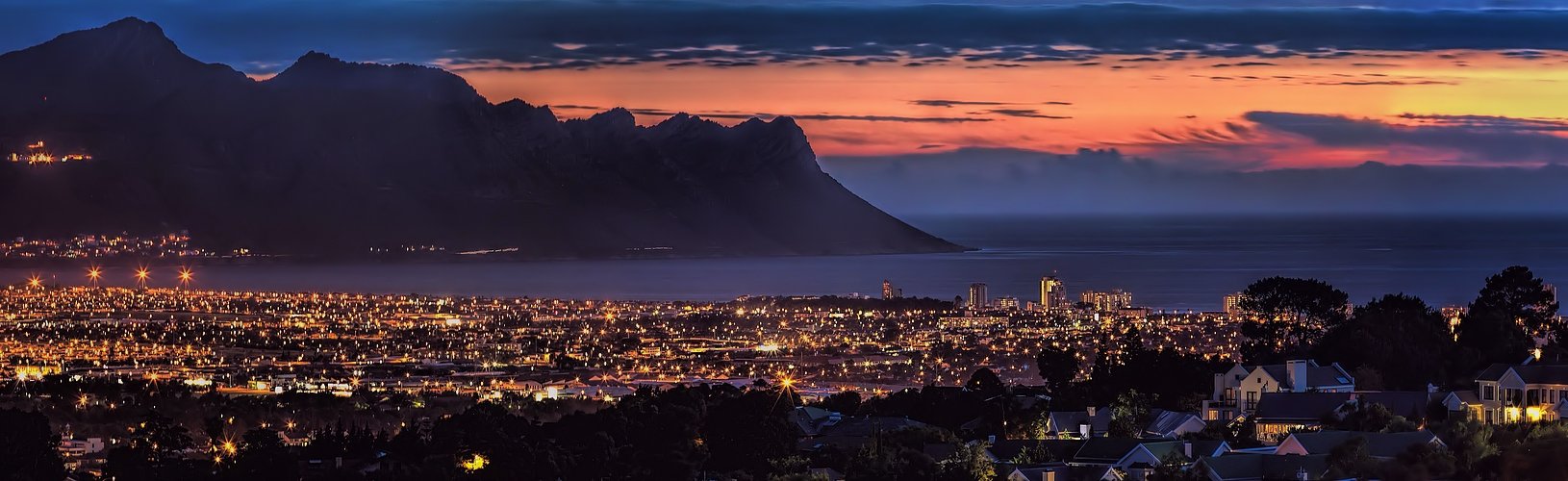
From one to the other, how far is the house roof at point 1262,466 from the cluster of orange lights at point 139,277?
12565cm

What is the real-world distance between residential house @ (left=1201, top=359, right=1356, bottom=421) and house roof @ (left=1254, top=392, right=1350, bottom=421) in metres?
1.72

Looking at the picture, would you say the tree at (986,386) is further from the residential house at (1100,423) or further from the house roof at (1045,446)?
the house roof at (1045,446)

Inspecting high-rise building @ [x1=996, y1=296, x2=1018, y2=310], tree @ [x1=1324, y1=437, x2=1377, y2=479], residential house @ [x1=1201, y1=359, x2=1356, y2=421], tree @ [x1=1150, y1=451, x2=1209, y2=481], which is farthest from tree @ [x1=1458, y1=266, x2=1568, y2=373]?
high-rise building @ [x1=996, y1=296, x2=1018, y2=310]

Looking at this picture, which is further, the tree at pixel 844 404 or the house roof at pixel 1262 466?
the tree at pixel 844 404

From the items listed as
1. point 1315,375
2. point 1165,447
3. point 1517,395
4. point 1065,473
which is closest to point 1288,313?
point 1315,375

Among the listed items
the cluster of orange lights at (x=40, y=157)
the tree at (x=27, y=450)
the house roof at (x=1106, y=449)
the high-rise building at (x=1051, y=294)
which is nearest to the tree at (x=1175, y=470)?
the house roof at (x=1106, y=449)

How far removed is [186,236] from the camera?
18388 centimetres

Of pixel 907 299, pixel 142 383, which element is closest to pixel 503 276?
pixel 907 299

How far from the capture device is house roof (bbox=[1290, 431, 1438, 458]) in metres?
32.2

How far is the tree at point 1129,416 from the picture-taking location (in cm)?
3916

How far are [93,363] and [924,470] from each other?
55.9 m

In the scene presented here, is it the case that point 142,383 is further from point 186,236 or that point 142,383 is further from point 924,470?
point 186,236

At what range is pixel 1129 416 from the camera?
40.4m

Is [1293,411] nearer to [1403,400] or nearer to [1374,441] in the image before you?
[1403,400]
